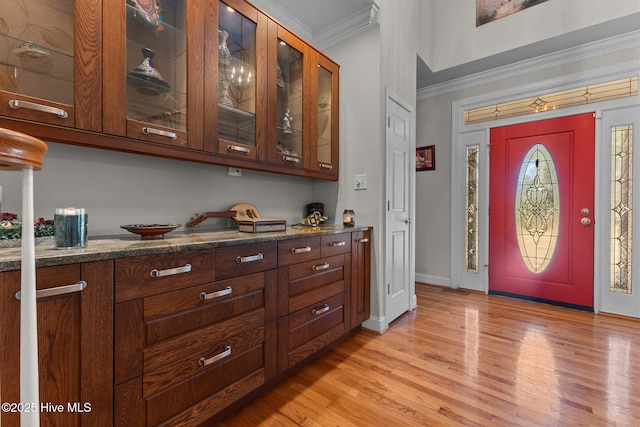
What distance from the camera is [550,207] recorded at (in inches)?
121

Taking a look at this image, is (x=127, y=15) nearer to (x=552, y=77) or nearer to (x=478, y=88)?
(x=478, y=88)

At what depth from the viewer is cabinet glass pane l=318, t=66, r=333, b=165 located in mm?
2361

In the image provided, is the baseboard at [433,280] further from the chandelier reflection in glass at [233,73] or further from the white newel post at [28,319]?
the white newel post at [28,319]

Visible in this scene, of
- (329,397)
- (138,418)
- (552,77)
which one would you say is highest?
(552,77)

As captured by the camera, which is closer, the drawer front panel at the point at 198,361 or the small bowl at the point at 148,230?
the drawer front panel at the point at 198,361

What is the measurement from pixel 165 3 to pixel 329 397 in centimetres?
230

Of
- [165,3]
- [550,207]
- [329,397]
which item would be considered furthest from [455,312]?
[165,3]

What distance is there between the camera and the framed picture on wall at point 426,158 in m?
3.83

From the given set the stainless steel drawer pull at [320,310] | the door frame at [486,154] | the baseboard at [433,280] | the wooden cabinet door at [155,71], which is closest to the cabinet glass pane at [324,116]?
the wooden cabinet door at [155,71]

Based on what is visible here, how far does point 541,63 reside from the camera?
3082 millimetres

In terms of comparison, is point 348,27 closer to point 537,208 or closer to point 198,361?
point 198,361

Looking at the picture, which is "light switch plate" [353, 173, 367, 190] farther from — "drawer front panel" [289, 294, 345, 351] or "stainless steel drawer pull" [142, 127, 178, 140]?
"stainless steel drawer pull" [142, 127, 178, 140]

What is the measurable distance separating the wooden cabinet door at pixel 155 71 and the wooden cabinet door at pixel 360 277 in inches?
54.2

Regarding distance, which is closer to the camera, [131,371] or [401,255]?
[131,371]
